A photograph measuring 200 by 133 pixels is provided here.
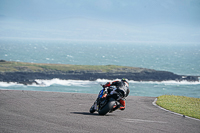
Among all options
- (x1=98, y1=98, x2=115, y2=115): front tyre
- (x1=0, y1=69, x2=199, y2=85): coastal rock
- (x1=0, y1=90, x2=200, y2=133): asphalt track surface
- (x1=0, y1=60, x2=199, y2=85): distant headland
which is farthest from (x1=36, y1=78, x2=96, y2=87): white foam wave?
(x1=98, y1=98, x2=115, y2=115): front tyre

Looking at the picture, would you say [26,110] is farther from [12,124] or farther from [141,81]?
[141,81]

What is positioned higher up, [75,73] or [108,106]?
[75,73]

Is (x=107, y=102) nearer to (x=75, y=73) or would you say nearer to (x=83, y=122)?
(x=83, y=122)

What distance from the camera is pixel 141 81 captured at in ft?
270

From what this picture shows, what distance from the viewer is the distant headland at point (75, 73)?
7844 cm

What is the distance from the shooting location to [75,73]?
84750 mm

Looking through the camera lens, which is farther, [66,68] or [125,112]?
[66,68]

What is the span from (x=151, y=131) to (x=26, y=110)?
5.47 meters

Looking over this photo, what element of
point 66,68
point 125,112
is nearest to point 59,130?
point 125,112

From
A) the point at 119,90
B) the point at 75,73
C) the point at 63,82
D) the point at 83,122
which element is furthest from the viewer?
the point at 75,73

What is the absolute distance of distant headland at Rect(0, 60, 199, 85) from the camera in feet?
257

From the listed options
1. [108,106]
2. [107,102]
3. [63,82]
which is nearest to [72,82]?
[63,82]

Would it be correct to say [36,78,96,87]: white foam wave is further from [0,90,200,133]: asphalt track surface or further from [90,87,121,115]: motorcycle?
[90,87,121,115]: motorcycle

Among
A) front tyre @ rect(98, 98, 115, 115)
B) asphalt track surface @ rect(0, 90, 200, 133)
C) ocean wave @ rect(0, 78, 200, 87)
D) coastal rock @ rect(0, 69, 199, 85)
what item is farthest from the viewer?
coastal rock @ rect(0, 69, 199, 85)
